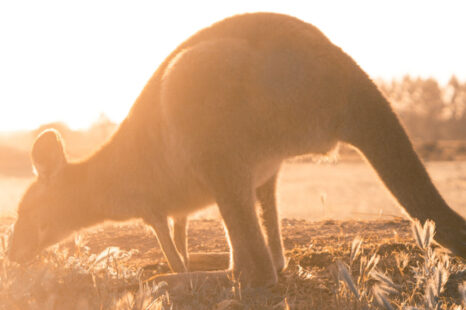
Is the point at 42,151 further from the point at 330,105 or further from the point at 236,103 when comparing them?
the point at 330,105

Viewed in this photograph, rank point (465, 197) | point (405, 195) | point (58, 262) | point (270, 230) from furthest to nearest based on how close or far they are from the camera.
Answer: point (465, 197) < point (270, 230) < point (58, 262) < point (405, 195)

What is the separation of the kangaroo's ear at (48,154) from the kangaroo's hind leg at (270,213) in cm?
161

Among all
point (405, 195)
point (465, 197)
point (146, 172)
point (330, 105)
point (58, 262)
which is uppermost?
point (330, 105)

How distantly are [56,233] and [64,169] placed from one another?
1.74ft

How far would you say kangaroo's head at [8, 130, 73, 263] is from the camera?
4.25 meters

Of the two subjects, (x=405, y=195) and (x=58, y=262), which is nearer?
(x=405, y=195)

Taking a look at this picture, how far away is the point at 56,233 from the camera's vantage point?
14.4ft

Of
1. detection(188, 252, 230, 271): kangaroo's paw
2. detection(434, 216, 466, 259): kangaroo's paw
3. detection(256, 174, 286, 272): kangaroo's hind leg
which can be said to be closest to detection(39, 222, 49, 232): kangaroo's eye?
detection(188, 252, 230, 271): kangaroo's paw

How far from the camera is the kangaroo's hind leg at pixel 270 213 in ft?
13.0

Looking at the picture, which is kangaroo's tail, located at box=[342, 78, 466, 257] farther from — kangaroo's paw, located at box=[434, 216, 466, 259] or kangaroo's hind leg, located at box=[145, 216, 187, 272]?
kangaroo's hind leg, located at box=[145, 216, 187, 272]

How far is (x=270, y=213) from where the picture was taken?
405 centimetres

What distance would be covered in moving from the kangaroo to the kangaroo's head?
0.64 m

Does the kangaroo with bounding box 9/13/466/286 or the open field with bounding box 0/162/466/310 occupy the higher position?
the kangaroo with bounding box 9/13/466/286

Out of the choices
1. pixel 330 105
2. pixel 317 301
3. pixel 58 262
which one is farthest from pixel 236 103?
pixel 58 262
